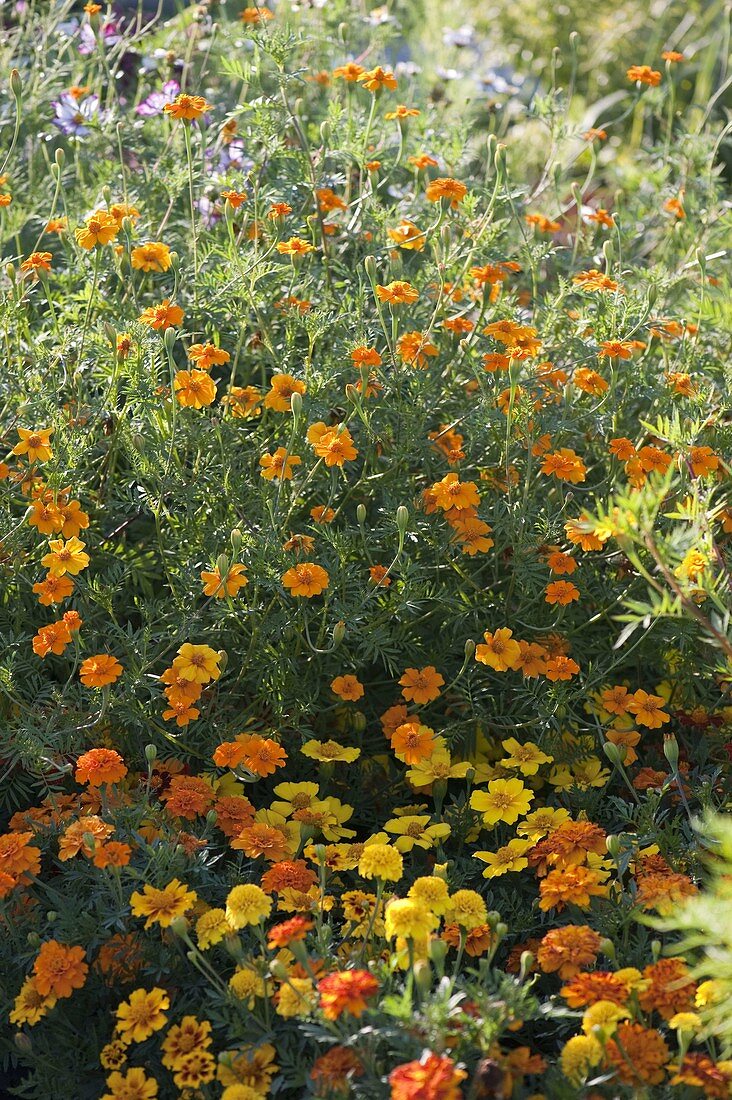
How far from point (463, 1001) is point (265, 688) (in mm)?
673

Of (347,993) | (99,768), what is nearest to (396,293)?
(99,768)

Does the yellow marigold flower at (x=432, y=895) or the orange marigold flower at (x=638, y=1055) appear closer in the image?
the orange marigold flower at (x=638, y=1055)

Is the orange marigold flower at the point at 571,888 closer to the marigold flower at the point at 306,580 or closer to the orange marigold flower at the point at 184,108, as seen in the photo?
the marigold flower at the point at 306,580

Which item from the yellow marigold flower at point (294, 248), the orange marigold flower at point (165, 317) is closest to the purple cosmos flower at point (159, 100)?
the yellow marigold flower at point (294, 248)

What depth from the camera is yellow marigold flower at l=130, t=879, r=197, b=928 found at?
1529mm

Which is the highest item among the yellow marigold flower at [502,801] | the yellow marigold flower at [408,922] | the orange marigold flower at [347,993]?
the orange marigold flower at [347,993]

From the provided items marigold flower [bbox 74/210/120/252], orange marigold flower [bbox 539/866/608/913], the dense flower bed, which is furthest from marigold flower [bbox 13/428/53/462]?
orange marigold flower [bbox 539/866/608/913]

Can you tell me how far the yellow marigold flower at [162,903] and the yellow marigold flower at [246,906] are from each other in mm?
76

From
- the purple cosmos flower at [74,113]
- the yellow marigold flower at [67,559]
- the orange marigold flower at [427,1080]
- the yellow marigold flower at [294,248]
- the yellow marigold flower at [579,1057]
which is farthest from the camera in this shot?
the purple cosmos flower at [74,113]

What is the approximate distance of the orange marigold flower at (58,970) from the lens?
151 cm

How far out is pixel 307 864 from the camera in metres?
1.81

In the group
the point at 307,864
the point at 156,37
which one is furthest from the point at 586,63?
the point at 307,864

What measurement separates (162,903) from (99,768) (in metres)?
0.27

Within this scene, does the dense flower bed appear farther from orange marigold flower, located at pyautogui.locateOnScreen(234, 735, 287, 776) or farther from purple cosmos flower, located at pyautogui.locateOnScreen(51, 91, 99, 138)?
purple cosmos flower, located at pyautogui.locateOnScreen(51, 91, 99, 138)
